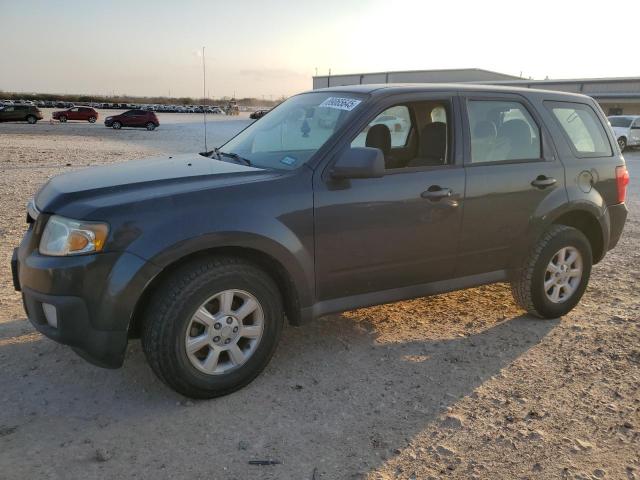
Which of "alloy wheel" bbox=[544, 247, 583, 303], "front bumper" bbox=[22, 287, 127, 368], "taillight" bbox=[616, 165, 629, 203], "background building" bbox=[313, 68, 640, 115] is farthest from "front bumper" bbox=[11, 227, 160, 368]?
"background building" bbox=[313, 68, 640, 115]

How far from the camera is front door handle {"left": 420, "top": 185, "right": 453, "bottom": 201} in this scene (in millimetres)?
3705

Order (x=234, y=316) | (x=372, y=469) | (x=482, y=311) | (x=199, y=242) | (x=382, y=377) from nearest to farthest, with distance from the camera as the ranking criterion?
(x=372, y=469) → (x=199, y=242) → (x=234, y=316) → (x=382, y=377) → (x=482, y=311)

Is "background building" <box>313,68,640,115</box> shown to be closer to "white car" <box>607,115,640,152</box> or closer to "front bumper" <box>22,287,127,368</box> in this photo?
"white car" <box>607,115,640,152</box>

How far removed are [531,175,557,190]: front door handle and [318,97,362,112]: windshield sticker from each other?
1.56 m

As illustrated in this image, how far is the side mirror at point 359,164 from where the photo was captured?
3268mm

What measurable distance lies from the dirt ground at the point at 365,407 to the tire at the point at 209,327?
6.4 inches

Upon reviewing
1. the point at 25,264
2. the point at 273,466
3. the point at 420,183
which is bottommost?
the point at 273,466

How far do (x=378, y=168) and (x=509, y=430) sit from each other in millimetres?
1673

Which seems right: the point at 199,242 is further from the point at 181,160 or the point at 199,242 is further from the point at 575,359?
the point at 575,359

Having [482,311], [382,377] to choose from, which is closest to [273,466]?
[382,377]

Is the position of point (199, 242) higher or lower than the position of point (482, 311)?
higher

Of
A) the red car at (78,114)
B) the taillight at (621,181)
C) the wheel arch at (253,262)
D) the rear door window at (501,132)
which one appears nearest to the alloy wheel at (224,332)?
the wheel arch at (253,262)

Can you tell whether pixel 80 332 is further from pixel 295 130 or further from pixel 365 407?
pixel 295 130

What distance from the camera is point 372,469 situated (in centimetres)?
264
